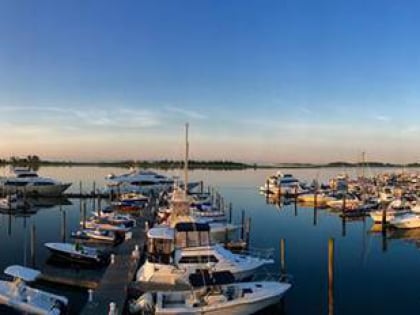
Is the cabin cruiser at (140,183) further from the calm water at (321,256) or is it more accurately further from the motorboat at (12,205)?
the motorboat at (12,205)

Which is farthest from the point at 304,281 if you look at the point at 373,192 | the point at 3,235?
the point at 373,192

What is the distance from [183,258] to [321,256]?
15.7m

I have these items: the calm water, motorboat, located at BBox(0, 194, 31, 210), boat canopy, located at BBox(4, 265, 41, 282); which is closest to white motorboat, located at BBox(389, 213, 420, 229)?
the calm water

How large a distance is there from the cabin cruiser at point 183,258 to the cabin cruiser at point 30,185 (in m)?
54.7

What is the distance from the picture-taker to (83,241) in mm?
40969

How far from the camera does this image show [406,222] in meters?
52.0

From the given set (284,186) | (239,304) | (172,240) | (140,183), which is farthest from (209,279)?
(284,186)

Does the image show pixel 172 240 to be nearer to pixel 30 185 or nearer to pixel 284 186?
pixel 30 185

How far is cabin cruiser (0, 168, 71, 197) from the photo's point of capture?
78.3 m

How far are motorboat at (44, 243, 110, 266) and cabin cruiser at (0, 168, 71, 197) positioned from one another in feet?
152

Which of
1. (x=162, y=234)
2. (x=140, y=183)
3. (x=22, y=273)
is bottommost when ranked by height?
(x=22, y=273)

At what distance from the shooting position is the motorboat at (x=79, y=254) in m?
33.2

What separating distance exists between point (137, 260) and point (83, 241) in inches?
502

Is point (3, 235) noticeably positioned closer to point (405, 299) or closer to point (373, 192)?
point (405, 299)
